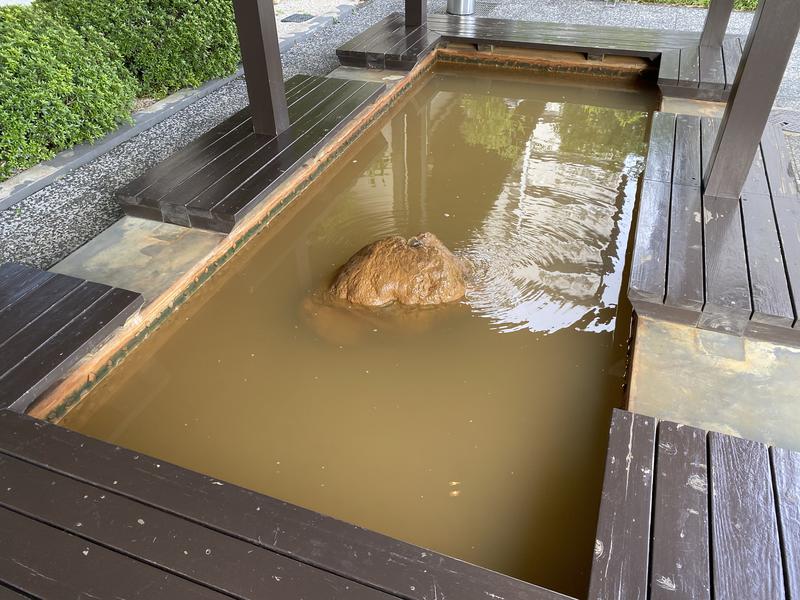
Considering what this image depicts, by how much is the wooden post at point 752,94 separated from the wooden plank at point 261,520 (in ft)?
8.79

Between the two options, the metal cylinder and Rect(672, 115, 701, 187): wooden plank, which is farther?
the metal cylinder

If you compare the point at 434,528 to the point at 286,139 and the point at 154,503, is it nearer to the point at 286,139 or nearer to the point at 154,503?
the point at 154,503

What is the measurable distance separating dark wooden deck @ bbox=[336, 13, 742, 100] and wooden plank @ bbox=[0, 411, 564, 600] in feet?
14.9

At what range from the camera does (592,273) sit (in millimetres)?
3240

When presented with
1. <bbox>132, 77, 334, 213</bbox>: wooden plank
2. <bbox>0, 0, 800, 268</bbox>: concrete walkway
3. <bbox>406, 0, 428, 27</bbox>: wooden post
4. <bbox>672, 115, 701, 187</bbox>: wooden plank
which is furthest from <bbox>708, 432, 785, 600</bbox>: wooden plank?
<bbox>406, 0, 428, 27</bbox>: wooden post

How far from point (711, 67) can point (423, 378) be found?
14.2 ft

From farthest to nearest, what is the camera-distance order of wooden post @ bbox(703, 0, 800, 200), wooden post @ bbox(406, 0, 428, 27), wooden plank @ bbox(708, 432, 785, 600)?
1. wooden post @ bbox(406, 0, 428, 27)
2. wooden post @ bbox(703, 0, 800, 200)
3. wooden plank @ bbox(708, 432, 785, 600)

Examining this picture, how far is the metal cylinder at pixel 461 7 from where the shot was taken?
690 cm

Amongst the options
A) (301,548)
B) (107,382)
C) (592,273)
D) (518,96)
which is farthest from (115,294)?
(518,96)

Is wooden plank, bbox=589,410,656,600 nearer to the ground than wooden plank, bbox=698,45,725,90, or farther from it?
nearer to the ground

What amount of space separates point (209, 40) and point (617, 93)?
12.4 feet

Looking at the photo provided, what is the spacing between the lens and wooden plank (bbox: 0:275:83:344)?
8.11 feet

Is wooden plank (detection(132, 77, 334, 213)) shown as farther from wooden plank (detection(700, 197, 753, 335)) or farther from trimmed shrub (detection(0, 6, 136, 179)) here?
wooden plank (detection(700, 197, 753, 335))

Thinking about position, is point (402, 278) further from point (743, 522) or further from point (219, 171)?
point (743, 522)
